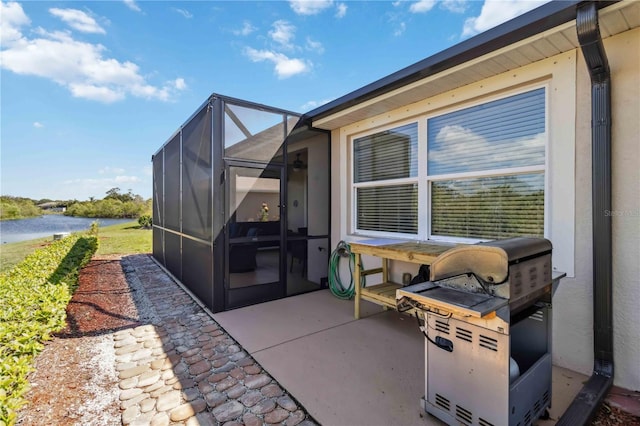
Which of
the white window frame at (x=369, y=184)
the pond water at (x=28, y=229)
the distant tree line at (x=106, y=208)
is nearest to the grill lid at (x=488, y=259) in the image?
the white window frame at (x=369, y=184)

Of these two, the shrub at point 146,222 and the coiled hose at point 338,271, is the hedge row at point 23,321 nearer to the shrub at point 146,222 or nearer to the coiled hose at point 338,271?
the coiled hose at point 338,271

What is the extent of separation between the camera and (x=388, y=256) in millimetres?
3195

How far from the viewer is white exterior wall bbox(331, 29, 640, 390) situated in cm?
214

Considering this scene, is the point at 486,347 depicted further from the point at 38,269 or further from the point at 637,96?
the point at 38,269

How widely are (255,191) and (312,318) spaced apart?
6.60 ft

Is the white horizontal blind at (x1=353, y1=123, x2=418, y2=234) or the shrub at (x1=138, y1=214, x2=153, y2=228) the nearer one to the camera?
the white horizontal blind at (x1=353, y1=123, x2=418, y2=234)

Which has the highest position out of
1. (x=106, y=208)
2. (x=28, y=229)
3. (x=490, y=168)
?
(x=490, y=168)

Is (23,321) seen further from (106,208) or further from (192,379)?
(106,208)

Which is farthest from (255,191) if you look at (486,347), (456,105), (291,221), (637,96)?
(637,96)

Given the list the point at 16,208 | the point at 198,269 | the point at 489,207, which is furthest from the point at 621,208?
the point at 16,208

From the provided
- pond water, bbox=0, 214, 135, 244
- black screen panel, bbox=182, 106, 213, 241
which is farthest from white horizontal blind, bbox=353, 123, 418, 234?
pond water, bbox=0, 214, 135, 244

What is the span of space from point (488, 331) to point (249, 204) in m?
3.40

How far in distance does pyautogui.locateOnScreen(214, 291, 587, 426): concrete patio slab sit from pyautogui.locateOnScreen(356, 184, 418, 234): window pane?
47.9 inches

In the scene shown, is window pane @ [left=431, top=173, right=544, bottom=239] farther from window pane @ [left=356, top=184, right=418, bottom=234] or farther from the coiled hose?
the coiled hose
